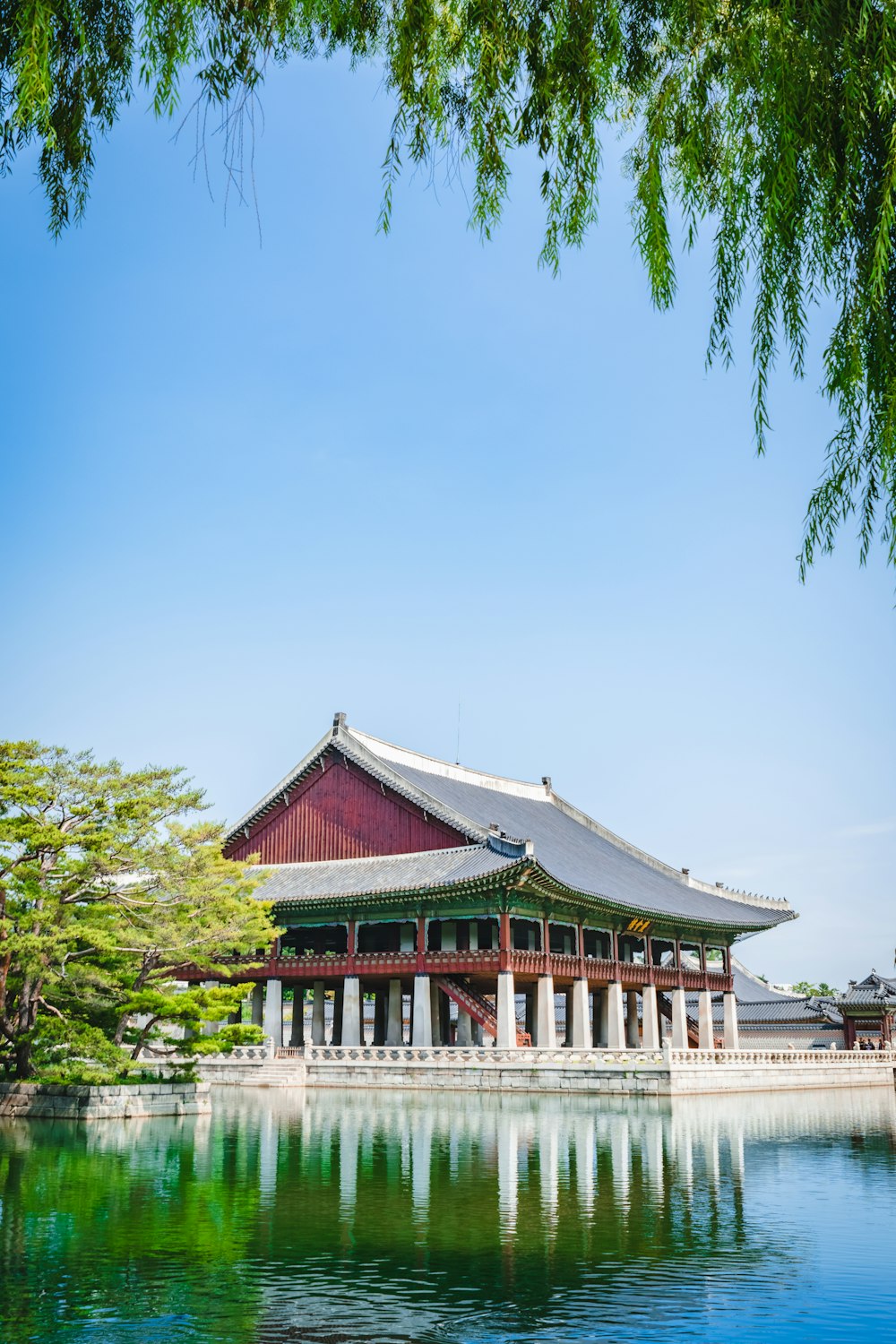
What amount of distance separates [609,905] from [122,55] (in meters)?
42.5

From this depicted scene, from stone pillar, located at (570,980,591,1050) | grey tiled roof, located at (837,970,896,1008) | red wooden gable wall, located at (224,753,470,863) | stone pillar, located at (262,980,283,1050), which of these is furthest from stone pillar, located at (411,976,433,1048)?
grey tiled roof, located at (837,970,896,1008)

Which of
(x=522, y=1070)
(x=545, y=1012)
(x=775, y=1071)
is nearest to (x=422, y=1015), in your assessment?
(x=545, y=1012)

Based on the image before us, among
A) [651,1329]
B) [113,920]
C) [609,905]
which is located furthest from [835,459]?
[609,905]

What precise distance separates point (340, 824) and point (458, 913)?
1033 centimetres

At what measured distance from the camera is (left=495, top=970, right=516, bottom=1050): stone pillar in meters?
40.1

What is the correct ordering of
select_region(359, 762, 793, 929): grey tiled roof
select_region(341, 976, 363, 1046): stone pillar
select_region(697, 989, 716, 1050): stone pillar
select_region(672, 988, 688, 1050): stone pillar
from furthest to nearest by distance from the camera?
select_region(697, 989, 716, 1050): stone pillar < select_region(672, 988, 688, 1050): stone pillar < select_region(359, 762, 793, 929): grey tiled roof < select_region(341, 976, 363, 1046): stone pillar

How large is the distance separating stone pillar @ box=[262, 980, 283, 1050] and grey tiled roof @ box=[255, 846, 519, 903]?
361cm

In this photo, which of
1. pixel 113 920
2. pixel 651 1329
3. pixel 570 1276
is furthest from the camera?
pixel 113 920

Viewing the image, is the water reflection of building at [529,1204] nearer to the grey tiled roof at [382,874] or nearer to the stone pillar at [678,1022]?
the grey tiled roof at [382,874]

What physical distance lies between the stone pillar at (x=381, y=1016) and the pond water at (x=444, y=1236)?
26984 millimetres

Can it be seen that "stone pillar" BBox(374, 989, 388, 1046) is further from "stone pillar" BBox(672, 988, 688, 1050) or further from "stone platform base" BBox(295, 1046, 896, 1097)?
"stone pillar" BBox(672, 988, 688, 1050)

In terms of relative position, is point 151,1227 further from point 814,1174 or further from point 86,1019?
point 86,1019

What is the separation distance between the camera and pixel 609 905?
46469 mm

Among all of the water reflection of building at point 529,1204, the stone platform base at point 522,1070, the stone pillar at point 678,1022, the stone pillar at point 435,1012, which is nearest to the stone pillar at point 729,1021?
the stone pillar at point 678,1022
